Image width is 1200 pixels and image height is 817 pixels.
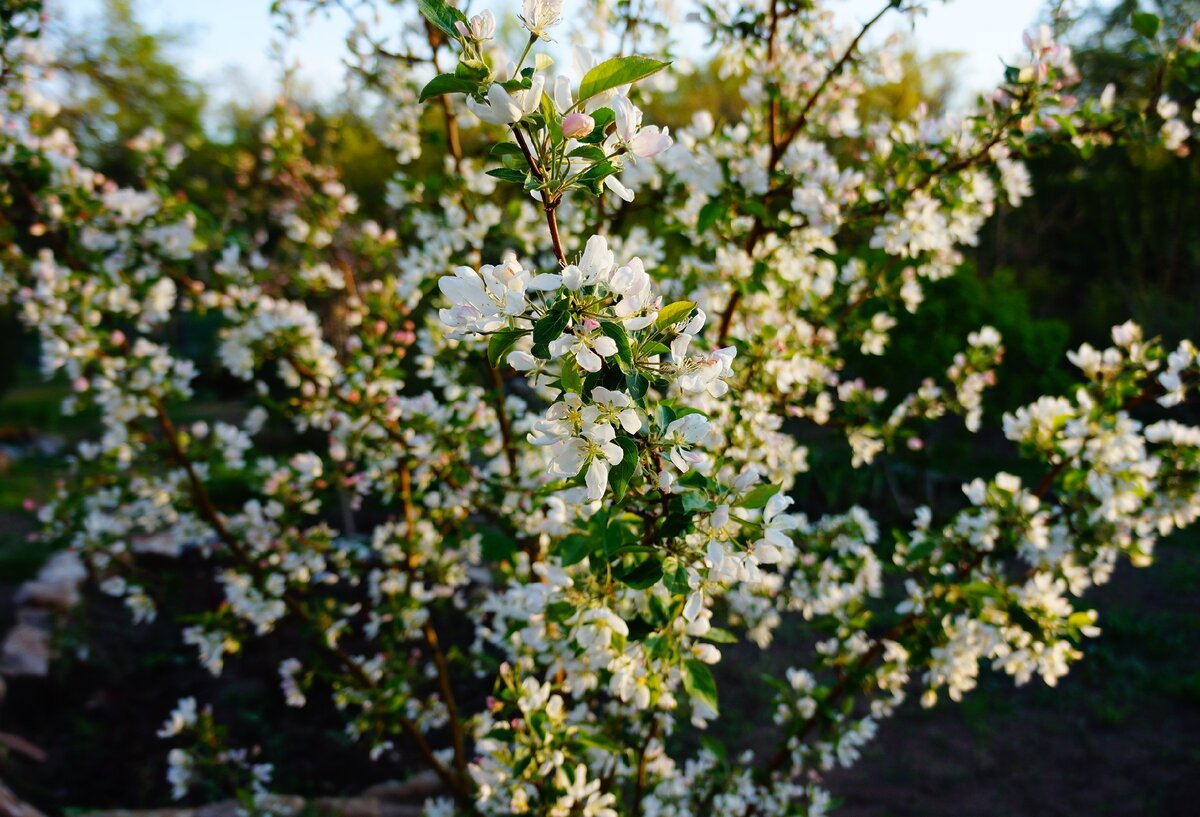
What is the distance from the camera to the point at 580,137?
103cm

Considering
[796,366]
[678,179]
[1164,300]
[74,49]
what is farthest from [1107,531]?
[74,49]

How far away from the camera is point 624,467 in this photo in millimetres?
1105

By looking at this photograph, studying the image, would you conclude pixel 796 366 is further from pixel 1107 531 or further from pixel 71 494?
pixel 71 494

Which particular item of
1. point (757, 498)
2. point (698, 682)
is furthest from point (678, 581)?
point (698, 682)

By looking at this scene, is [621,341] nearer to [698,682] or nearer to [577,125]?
[577,125]

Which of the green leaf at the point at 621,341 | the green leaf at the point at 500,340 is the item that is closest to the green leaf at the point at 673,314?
the green leaf at the point at 621,341

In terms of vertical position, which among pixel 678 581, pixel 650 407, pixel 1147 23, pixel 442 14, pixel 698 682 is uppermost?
pixel 1147 23

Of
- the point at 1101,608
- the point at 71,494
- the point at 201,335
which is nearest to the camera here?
the point at 71,494

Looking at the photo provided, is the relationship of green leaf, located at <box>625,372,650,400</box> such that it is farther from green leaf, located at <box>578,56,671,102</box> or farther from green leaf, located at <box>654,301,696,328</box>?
green leaf, located at <box>578,56,671,102</box>

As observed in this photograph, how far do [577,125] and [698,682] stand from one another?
3.24 ft

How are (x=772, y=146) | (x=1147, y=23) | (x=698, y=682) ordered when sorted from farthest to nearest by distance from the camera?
(x=772, y=146) → (x=1147, y=23) → (x=698, y=682)

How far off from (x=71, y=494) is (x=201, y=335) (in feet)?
59.1

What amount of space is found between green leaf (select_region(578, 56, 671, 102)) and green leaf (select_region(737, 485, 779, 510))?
2.15 ft

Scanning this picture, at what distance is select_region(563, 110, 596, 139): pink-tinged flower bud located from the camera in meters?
1.00
